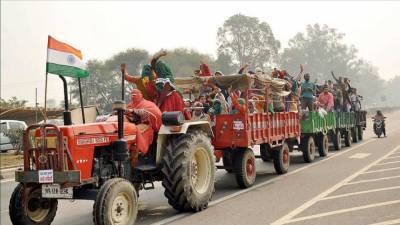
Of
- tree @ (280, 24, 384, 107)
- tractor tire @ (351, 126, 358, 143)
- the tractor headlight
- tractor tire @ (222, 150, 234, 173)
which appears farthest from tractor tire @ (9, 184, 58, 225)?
tree @ (280, 24, 384, 107)

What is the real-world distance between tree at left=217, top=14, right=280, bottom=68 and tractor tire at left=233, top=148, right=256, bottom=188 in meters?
75.7

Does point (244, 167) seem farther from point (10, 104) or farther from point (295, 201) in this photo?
point (10, 104)

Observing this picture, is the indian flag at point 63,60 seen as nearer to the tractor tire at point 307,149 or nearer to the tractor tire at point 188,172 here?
the tractor tire at point 188,172

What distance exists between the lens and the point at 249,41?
284 feet

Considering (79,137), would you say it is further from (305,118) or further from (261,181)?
(305,118)

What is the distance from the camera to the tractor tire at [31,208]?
19.9ft

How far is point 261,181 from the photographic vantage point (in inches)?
411

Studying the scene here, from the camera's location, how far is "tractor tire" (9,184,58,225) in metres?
6.05

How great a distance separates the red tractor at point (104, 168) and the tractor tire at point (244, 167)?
1.76 m

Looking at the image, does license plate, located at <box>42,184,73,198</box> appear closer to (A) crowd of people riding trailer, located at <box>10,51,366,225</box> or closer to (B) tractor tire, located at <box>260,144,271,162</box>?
(A) crowd of people riding trailer, located at <box>10,51,366,225</box>

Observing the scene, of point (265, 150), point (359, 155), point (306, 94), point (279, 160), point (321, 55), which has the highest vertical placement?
point (321, 55)

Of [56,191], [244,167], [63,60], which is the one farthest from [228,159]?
[56,191]

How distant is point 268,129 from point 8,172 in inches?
372

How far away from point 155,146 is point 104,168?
3.76 ft
